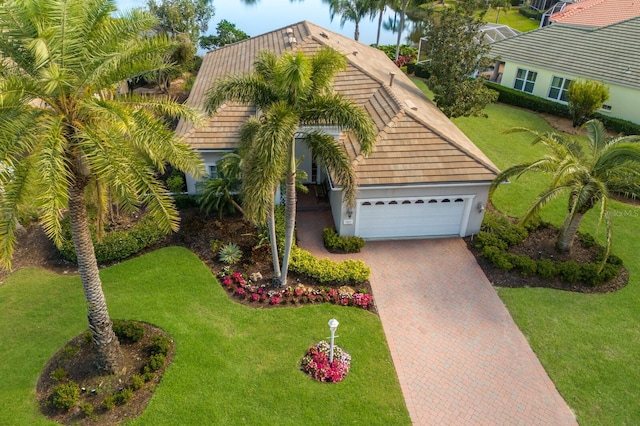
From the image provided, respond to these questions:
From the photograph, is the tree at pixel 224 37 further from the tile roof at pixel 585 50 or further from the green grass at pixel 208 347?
the green grass at pixel 208 347

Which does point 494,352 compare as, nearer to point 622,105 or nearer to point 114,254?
point 114,254

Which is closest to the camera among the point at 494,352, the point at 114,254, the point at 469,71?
the point at 494,352

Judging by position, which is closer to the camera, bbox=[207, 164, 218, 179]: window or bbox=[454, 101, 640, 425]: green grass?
bbox=[454, 101, 640, 425]: green grass

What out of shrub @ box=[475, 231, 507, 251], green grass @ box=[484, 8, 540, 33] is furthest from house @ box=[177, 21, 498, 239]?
green grass @ box=[484, 8, 540, 33]

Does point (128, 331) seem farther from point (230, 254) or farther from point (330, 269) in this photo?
point (330, 269)

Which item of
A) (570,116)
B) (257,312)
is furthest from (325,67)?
(570,116)

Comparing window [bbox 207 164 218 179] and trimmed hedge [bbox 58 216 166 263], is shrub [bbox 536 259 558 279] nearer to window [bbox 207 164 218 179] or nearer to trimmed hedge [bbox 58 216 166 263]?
window [bbox 207 164 218 179]

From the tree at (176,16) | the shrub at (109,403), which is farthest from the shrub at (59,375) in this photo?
the tree at (176,16)
